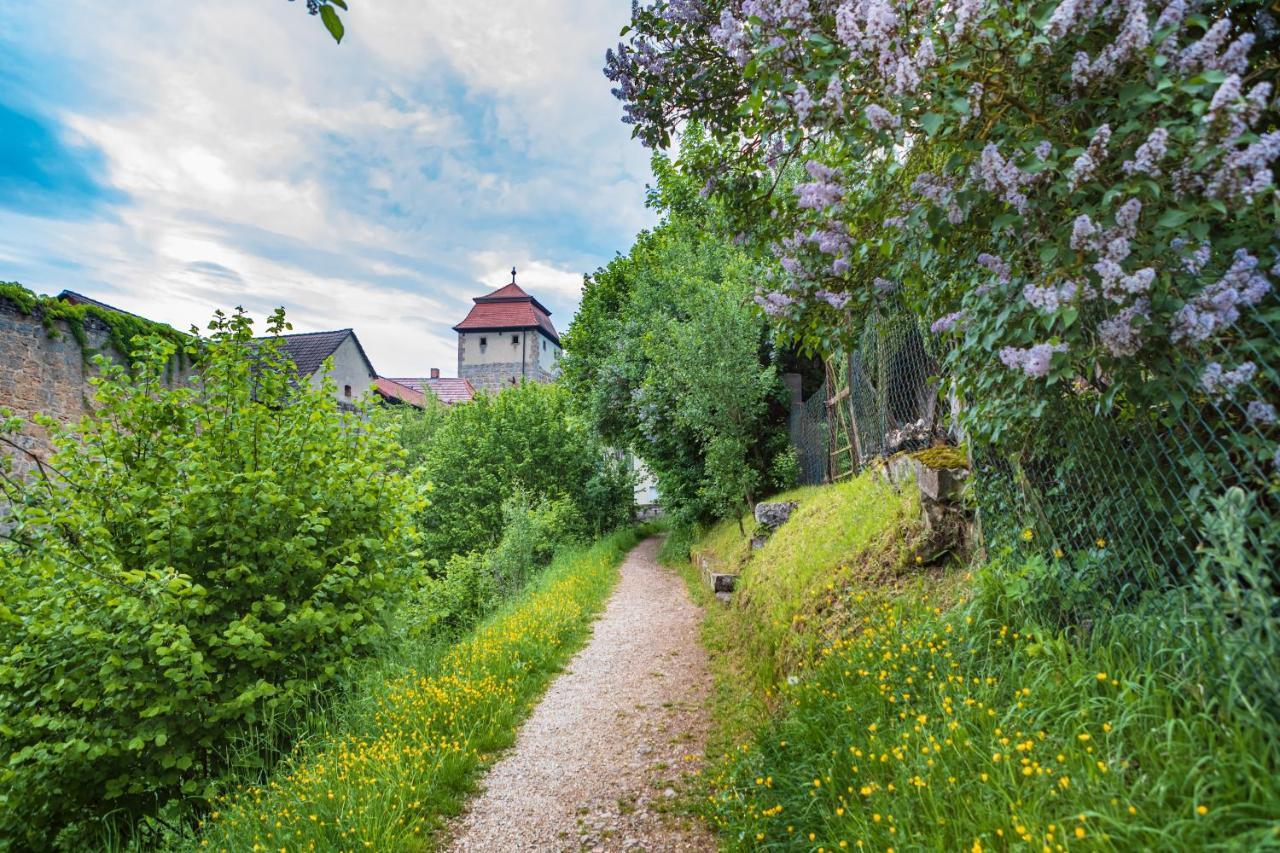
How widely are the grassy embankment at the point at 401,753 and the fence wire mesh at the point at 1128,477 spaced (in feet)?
11.2

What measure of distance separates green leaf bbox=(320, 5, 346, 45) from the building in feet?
150

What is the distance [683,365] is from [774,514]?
320cm

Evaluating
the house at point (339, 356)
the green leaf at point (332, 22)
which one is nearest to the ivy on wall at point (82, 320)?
the green leaf at point (332, 22)

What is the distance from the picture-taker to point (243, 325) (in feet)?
19.2

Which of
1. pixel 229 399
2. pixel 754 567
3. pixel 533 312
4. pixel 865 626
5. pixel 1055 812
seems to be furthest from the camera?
pixel 533 312

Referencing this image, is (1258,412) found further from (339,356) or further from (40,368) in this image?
(339,356)

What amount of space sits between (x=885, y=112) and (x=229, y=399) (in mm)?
5703

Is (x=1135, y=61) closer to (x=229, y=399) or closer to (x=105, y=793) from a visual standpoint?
(x=229, y=399)

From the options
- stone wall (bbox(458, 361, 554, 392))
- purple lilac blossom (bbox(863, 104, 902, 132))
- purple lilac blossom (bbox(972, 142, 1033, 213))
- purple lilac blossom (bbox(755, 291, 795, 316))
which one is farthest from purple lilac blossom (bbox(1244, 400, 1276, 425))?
stone wall (bbox(458, 361, 554, 392))

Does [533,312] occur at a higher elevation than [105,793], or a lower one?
higher

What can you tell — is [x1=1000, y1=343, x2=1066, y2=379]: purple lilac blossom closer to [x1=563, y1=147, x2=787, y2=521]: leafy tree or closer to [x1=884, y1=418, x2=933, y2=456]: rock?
[x1=563, y1=147, x2=787, y2=521]: leafy tree

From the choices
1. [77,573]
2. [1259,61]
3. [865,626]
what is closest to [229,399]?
[77,573]

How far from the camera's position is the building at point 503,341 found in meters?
47.9

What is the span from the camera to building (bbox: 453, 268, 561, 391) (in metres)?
47.9
